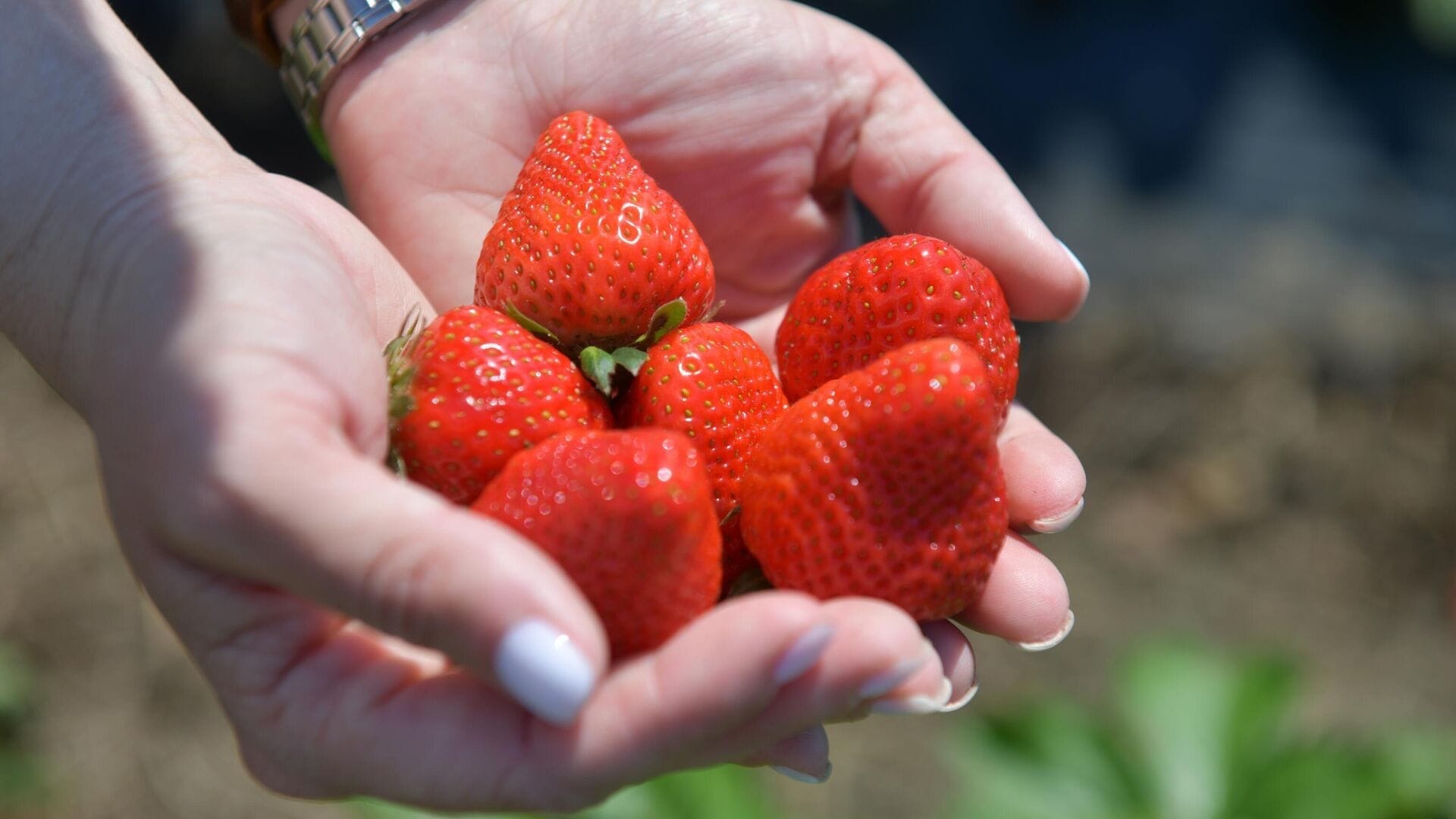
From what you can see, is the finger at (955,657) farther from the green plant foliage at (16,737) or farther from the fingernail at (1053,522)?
the green plant foliage at (16,737)

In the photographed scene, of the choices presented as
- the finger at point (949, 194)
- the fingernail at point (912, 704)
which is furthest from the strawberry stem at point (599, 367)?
the finger at point (949, 194)

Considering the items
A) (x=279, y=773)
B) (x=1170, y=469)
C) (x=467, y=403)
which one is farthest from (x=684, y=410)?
(x=1170, y=469)

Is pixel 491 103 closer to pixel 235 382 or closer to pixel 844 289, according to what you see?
pixel 844 289

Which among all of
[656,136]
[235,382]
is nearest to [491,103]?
[656,136]

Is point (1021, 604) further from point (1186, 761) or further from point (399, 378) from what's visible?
point (1186, 761)

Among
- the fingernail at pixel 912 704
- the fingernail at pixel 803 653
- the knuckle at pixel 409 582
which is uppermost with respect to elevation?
the knuckle at pixel 409 582

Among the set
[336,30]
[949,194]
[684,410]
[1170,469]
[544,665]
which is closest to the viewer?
[544,665]

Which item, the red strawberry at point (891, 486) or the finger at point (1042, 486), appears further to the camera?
the finger at point (1042, 486)
